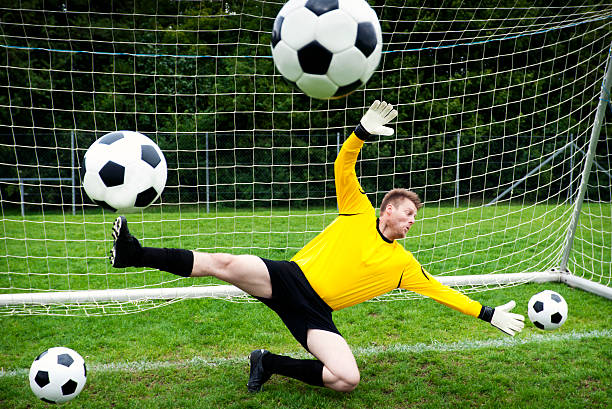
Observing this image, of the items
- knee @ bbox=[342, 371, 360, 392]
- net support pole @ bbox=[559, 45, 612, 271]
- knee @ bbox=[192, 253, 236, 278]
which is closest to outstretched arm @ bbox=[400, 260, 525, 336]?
knee @ bbox=[342, 371, 360, 392]

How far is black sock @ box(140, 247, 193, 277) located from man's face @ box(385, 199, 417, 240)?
144 centimetres

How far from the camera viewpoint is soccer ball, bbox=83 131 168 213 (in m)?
3.38

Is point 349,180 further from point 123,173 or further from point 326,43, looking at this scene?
point 123,173

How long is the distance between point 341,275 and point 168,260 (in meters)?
1.23

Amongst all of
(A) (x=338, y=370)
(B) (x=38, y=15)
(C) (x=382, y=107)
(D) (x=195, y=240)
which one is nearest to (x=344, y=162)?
(C) (x=382, y=107)

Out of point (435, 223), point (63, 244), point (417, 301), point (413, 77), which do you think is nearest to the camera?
point (417, 301)

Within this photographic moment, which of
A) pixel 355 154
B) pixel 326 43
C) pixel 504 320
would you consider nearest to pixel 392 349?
pixel 504 320

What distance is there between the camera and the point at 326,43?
2965 mm

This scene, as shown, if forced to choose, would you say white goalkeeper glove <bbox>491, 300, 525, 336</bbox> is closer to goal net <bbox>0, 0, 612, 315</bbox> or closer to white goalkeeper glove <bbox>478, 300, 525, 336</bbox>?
white goalkeeper glove <bbox>478, 300, 525, 336</bbox>

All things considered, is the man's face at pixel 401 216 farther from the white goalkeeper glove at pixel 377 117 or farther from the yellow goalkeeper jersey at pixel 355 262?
the white goalkeeper glove at pixel 377 117

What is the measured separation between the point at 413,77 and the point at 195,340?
12989 mm

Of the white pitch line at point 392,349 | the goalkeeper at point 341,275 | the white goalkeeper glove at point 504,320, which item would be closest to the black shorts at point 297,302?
the goalkeeper at point 341,275

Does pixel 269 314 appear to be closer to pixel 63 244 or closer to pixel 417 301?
pixel 417 301

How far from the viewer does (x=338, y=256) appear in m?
3.77
